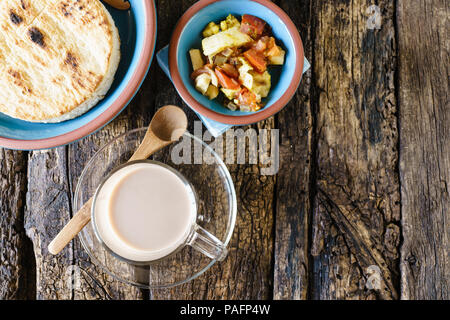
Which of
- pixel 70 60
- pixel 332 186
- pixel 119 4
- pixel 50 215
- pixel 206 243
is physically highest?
pixel 119 4

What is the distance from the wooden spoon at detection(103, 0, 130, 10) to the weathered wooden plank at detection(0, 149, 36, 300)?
1.95ft

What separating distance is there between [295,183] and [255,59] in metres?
0.45

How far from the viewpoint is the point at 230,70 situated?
117 centimetres

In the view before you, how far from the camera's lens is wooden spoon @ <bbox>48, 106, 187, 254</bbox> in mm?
1157

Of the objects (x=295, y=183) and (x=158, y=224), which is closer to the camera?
(x=158, y=224)

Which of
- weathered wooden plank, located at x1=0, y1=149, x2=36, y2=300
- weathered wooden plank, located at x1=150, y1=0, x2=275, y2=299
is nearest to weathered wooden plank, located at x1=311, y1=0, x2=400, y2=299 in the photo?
weathered wooden plank, located at x1=150, y1=0, x2=275, y2=299

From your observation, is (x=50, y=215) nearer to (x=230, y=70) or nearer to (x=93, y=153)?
(x=93, y=153)

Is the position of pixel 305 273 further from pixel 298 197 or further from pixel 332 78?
pixel 332 78

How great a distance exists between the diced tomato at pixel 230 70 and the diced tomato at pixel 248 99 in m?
0.05

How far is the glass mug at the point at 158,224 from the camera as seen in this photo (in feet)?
3.64

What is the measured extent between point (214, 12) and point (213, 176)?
A: 0.51m

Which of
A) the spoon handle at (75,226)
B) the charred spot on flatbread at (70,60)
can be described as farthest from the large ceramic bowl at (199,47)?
the spoon handle at (75,226)

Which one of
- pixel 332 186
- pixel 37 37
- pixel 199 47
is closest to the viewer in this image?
pixel 37 37

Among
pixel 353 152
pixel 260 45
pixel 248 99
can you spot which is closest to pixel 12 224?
pixel 248 99
